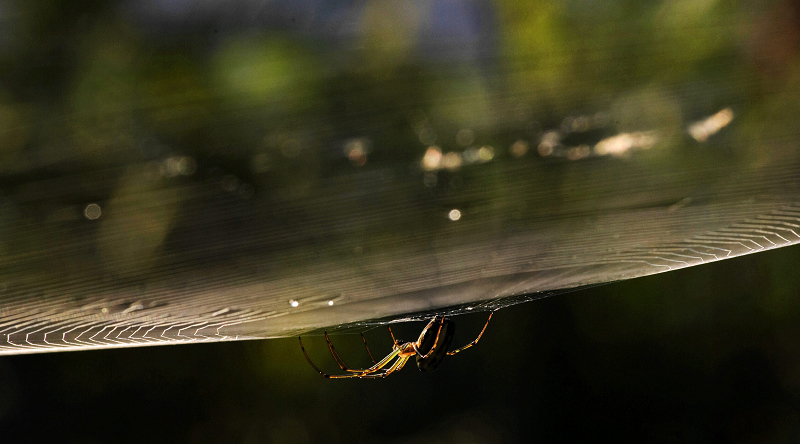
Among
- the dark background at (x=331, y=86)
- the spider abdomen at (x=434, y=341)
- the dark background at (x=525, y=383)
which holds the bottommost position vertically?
the dark background at (x=331, y=86)

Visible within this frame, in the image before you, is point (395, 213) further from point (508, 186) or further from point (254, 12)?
point (254, 12)

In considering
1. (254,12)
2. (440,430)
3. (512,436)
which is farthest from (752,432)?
(254,12)

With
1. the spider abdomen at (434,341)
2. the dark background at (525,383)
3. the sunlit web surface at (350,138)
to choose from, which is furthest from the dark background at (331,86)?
the dark background at (525,383)

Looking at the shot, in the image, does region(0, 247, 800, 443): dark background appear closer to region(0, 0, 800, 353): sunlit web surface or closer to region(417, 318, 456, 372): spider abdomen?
region(417, 318, 456, 372): spider abdomen

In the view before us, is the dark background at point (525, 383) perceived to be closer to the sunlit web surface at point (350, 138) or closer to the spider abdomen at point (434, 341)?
the spider abdomen at point (434, 341)

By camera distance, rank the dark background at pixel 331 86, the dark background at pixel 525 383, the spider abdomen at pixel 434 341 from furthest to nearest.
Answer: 1. the dark background at pixel 525 383
2. the spider abdomen at pixel 434 341
3. the dark background at pixel 331 86

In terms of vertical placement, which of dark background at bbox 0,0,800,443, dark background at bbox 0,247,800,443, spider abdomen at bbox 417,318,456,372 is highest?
dark background at bbox 0,247,800,443

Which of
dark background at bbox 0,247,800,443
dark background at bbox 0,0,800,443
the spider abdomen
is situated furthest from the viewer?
dark background at bbox 0,247,800,443

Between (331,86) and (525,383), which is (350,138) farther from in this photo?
(525,383)

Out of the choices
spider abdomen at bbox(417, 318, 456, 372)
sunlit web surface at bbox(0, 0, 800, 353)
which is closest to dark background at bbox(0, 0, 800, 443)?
sunlit web surface at bbox(0, 0, 800, 353)
